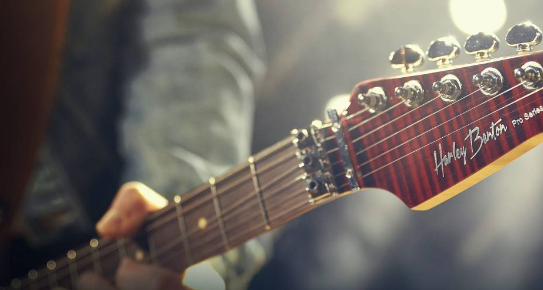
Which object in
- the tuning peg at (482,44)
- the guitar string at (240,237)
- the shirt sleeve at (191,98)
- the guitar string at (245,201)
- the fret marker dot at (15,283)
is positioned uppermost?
the shirt sleeve at (191,98)

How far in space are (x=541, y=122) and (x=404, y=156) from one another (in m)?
0.13

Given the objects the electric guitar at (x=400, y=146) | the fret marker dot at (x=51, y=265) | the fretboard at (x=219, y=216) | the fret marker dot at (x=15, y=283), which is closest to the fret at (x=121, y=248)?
the fretboard at (x=219, y=216)

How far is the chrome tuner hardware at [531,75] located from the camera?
0.43 meters

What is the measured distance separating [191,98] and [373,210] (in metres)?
1.07

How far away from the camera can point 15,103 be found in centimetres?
103

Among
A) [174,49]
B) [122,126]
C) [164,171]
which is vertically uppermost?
[174,49]

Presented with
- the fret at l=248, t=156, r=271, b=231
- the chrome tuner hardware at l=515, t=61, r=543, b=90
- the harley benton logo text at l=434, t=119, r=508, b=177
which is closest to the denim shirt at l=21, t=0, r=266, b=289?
the fret at l=248, t=156, r=271, b=231

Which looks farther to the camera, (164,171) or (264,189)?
(164,171)

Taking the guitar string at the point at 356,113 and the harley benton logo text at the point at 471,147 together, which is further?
the guitar string at the point at 356,113

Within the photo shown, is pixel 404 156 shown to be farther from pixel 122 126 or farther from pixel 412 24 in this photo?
pixel 412 24

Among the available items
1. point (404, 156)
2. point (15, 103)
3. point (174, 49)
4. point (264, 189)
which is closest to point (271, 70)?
point (174, 49)

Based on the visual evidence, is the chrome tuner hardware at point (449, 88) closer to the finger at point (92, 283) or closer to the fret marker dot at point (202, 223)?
the fret marker dot at point (202, 223)

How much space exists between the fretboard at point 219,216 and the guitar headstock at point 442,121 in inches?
3.3

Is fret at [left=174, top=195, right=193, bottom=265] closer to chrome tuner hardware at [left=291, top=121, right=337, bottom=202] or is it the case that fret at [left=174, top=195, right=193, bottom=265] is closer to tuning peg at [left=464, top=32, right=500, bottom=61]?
chrome tuner hardware at [left=291, top=121, right=337, bottom=202]
